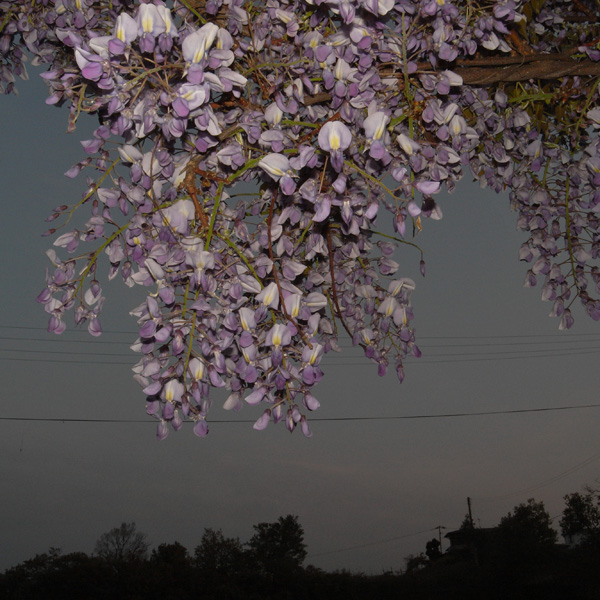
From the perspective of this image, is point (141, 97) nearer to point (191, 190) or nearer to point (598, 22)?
point (191, 190)

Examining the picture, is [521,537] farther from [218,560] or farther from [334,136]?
[334,136]

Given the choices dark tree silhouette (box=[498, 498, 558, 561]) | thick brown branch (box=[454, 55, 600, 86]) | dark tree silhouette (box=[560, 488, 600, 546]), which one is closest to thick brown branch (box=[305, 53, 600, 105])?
thick brown branch (box=[454, 55, 600, 86])

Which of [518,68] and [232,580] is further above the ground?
[518,68]

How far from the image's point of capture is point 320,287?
3074mm

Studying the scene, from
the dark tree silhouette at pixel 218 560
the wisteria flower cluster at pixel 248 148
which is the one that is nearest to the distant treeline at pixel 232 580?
the dark tree silhouette at pixel 218 560

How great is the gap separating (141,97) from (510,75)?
1.32m

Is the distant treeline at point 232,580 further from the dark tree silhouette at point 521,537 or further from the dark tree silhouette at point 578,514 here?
the dark tree silhouette at point 578,514

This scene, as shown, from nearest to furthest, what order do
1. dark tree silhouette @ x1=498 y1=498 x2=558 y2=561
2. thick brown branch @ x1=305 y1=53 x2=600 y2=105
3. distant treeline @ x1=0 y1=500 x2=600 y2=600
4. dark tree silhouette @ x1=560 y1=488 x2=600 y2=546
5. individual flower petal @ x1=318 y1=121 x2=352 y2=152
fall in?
individual flower petal @ x1=318 y1=121 x2=352 y2=152, thick brown branch @ x1=305 y1=53 x2=600 y2=105, distant treeline @ x1=0 y1=500 x2=600 y2=600, dark tree silhouette @ x1=498 y1=498 x2=558 y2=561, dark tree silhouette @ x1=560 y1=488 x2=600 y2=546

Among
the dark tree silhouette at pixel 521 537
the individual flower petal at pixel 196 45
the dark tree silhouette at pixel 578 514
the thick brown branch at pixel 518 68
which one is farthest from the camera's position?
the dark tree silhouette at pixel 578 514

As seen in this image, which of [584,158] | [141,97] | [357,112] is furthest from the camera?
[584,158]

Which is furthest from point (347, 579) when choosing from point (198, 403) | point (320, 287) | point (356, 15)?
point (356, 15)

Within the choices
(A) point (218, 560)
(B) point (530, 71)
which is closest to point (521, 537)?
(A) point (218, 560)

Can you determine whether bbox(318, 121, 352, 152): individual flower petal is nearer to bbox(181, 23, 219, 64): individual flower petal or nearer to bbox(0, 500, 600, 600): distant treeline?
bbox(181, 23, 219, 64): individual flower petal

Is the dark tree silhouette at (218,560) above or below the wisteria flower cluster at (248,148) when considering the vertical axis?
below
